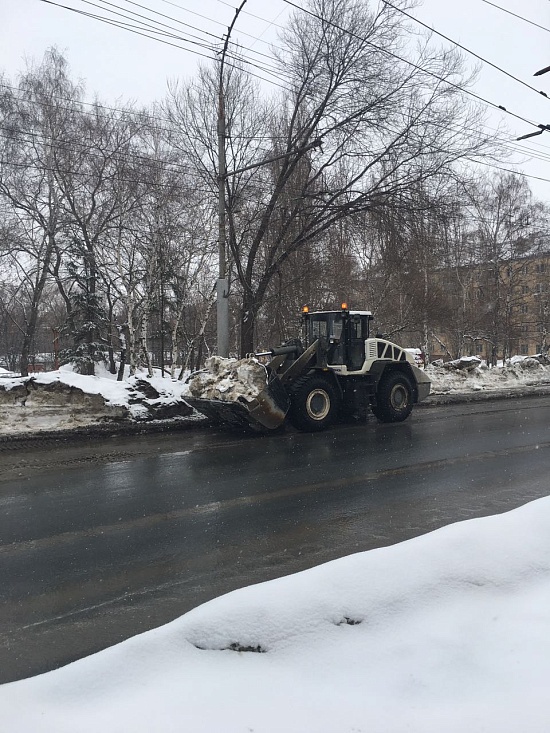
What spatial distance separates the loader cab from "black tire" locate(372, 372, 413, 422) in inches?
32.1

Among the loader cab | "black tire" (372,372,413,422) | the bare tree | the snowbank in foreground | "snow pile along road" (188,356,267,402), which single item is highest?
the bare tree

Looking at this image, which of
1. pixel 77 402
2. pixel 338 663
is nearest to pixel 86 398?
pixel 77 402

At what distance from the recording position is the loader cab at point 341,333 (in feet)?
43.3

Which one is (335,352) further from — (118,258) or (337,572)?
(118,258)

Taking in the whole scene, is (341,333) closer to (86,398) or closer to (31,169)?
(86,398)

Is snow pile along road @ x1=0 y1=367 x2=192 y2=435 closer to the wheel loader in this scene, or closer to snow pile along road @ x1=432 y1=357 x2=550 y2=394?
the wheel loader

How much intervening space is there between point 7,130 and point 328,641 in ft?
93.2

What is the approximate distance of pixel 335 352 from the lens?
13.3 meters

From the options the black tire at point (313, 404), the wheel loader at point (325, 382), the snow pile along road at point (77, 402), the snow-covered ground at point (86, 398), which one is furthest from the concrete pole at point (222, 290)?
the black tire at point (313, 404)

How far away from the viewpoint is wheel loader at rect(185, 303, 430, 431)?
11.4 m

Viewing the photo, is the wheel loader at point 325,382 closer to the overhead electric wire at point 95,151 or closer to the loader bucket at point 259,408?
the loader bucket at point 259,408

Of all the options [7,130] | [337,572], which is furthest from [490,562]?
[7,130]

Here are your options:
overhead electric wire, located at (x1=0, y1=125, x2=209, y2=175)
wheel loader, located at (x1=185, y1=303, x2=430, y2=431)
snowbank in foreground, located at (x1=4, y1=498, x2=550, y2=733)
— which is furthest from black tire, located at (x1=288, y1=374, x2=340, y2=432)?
overhead electric wire, located at (x1=0, y1=125, x2=209, y2=175)

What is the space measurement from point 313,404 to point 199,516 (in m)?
6.36
